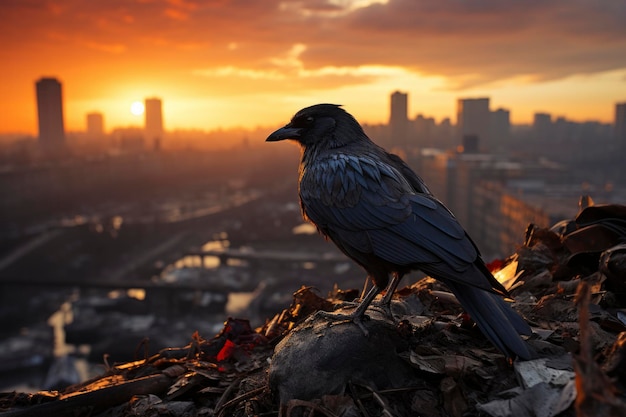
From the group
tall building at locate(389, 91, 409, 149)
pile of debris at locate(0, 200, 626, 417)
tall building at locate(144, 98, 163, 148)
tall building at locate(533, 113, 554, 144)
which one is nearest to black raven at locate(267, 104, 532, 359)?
pile of debris at locate(0, 200, 626, 417)

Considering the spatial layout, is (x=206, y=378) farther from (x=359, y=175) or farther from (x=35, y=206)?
(x=35, y=206)

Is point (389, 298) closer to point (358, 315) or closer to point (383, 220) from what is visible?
point (358, 315)

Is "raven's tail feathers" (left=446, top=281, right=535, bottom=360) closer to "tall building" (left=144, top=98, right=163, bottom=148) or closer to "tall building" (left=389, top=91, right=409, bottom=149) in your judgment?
"tall building" (left=389, top=91, right=409, bottom=149)

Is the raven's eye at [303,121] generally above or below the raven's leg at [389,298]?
above

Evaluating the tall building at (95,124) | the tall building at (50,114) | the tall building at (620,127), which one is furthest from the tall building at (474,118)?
the tall building at (95,124)

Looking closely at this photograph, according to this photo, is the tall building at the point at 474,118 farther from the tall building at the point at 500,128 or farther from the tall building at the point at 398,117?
the tall building at the point at 398,117

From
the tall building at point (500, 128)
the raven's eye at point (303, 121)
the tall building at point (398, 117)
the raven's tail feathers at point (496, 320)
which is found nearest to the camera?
the raven's tail feathers at point (496, 320)
